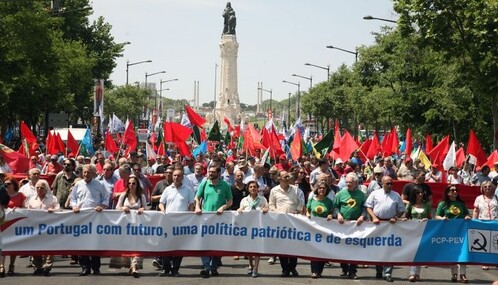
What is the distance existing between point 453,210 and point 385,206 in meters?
1.04

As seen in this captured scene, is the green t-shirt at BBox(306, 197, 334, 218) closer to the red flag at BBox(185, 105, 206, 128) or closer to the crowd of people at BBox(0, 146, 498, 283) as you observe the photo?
the crowd of people at BBox(0, 146, 498, 283)

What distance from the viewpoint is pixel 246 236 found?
15.0 metres

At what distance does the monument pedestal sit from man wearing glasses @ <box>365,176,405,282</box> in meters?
113

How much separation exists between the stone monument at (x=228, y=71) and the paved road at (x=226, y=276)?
111689 millimetres

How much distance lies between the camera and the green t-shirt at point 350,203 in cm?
1469

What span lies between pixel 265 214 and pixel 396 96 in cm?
3862

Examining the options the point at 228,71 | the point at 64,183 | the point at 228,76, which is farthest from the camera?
the point at 228,76

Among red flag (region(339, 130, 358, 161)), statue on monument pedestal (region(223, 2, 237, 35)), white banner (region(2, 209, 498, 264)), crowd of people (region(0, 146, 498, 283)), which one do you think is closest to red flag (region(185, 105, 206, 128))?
red flag (region(339, 130, 358, 161))

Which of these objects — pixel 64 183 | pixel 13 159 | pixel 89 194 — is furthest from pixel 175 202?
pixel 13 159

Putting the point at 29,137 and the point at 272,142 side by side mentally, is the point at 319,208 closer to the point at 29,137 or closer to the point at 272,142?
the point at 272,142

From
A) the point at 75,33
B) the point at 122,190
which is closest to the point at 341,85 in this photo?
the point at 75,33

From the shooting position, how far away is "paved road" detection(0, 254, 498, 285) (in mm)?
14125

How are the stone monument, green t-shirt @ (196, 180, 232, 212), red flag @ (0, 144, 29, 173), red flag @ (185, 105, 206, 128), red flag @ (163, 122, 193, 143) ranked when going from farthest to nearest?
the stone monument
red flag @ (185, 105, 206, 128)
red flag @ (163, 122, 193, 143)
red flag @ (0, 144, 29, 173)
green t-shirt @ (196, 180, 232, 212)

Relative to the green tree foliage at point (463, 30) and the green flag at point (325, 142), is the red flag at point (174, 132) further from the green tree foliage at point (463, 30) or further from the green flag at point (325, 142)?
the green tree foliage at point (463, 30)
